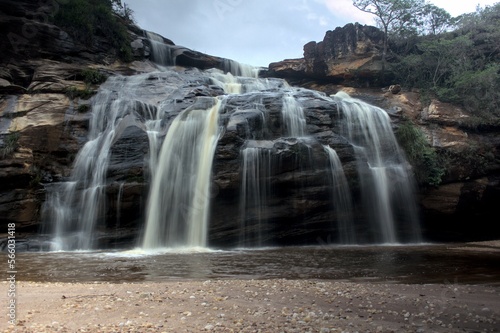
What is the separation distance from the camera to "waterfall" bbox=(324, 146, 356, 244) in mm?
16688

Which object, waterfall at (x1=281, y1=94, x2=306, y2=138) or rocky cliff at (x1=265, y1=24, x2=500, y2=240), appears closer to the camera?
waterfall at (x1=281, y1=94, x2=306, y2=138)

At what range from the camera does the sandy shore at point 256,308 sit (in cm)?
450

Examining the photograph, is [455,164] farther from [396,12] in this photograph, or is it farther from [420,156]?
[396,12]

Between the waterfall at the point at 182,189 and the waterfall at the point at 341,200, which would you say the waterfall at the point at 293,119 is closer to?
the waterfall at the point at 341,200

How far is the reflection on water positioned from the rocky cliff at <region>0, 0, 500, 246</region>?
3.32 m

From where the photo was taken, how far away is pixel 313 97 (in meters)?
19.9

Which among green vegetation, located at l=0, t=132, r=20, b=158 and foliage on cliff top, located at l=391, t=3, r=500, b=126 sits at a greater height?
foliage on cliff top, located at l=391, t=3, r=500, b=126

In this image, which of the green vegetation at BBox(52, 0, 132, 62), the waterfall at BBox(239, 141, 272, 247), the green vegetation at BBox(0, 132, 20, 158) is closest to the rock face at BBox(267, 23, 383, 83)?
the green vegetation at BBox(52, 0, 132, 62)

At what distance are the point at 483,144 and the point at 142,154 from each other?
17.0 m

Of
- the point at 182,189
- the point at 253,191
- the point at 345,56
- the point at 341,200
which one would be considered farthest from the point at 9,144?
the point at 345,56

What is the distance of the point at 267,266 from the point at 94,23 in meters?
22.5

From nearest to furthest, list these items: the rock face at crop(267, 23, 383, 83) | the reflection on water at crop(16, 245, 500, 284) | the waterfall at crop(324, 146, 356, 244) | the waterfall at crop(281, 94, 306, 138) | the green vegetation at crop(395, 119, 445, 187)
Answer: the reflection on water at crop(16, 245, 500, 284), the waterfall at crop(324, 146, 356, 244), the waterfall at crop(281, 94, 306, 138), the green vegetation at crop(395, 119, 445, 187), the rock face at crop(267, 23, 383, 83)

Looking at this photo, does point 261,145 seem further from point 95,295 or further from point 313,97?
point 95,295

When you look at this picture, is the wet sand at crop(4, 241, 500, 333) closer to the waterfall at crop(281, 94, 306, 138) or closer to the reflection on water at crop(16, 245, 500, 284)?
the reflection on water at crop(16, 245, 500, 284)
